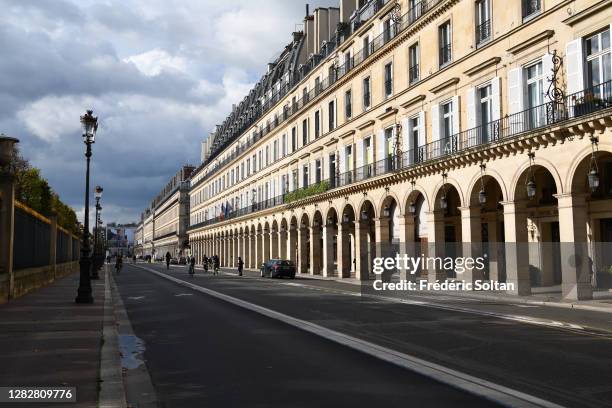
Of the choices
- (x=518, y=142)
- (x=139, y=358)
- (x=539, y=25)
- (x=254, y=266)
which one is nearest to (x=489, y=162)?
(x=518, y=142)

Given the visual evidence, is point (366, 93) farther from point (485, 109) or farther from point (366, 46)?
point (485, 109)

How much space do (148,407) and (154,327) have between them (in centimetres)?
742

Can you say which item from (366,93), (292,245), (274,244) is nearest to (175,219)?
(274,244)

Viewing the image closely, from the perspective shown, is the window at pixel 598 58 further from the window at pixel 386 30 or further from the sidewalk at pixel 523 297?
the window at pixel 386 30

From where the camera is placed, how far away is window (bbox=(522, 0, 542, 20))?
22.9 metres

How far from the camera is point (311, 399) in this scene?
21.5 ft

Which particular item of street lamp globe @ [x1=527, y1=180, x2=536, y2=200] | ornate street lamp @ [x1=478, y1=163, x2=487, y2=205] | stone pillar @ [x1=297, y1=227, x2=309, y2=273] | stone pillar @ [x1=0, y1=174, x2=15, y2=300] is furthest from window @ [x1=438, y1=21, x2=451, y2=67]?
stone pillar @ [x1=297, y1=227, x2=309, y2=273]

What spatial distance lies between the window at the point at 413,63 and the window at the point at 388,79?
218 cm

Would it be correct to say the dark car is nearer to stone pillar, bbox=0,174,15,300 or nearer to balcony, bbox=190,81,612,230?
balcony, bbox=190,81,612,230

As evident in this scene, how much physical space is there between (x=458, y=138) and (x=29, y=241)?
1877 cm

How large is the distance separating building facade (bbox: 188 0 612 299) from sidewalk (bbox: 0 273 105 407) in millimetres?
15849

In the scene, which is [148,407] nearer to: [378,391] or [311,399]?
[311,399]

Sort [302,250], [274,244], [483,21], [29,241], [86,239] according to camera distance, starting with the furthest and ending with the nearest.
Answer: [274,244] → [302,250] → [483,21] → [29,241] → [86,239]

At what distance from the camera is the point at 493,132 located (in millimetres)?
24938
